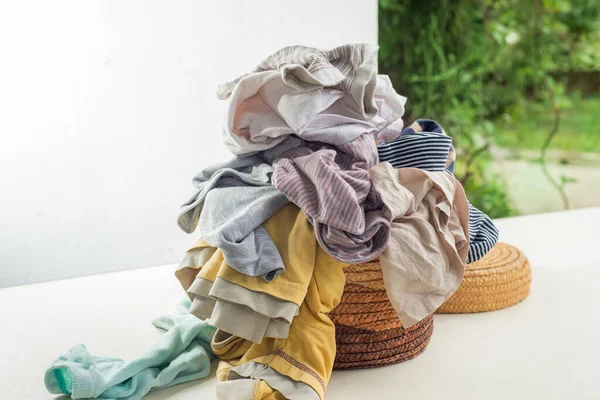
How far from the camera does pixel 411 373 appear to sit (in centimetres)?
103

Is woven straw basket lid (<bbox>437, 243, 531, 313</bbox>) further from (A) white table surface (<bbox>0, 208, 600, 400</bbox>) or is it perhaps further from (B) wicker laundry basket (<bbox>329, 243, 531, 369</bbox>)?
(B) wicker laundry basket (<bbox>329, 243, 531, 369</bbox>)

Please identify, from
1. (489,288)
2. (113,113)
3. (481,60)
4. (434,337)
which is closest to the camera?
(434,337)

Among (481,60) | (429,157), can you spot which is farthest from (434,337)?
(481,60)

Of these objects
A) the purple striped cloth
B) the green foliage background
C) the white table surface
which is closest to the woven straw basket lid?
the white table surface

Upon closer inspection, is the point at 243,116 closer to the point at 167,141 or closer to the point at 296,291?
the point at 296,291

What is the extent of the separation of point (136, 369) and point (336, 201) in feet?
→ 1.29

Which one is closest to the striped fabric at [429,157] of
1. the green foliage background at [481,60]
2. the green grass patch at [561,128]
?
the green foliage background at [481,60]

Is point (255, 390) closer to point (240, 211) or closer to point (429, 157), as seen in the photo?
point (240, 211)

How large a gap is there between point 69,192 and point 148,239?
0.25 m

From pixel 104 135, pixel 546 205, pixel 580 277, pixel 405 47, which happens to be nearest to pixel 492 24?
pixel 405 47

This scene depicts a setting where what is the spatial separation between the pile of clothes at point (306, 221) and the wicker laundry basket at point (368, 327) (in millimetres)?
36

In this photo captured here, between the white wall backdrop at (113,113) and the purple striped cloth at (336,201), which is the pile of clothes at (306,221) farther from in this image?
the white wall backdrop at (113,113)

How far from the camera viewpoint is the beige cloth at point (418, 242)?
0.95 metres

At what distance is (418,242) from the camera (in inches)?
38.1
